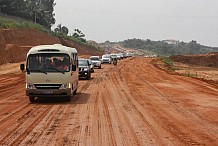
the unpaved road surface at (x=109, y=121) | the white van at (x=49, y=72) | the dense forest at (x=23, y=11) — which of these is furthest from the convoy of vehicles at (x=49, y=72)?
the dense forest at (x=23, y=11)

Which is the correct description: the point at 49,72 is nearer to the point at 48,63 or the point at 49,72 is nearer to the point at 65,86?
the point at 48,63

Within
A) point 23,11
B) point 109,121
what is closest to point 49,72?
point 109,121

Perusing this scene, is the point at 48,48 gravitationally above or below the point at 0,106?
above

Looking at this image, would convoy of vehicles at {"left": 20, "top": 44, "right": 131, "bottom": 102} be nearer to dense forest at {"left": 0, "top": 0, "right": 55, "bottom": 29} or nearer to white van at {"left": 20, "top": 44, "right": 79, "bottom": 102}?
white van at {"left": 20, "top": 44, "right": 79, "bottom": 102}

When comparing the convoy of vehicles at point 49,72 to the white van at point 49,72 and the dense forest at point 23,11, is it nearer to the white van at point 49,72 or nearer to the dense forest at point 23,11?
the white van at point 49,72

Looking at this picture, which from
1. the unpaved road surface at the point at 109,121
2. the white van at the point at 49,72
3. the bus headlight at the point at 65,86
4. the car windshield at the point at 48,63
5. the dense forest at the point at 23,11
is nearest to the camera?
the unpaved road surface at the point at 109,121

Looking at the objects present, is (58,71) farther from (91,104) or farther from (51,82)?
(91,104)

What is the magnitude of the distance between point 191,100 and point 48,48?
24.3 feet

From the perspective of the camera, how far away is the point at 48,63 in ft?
57.0

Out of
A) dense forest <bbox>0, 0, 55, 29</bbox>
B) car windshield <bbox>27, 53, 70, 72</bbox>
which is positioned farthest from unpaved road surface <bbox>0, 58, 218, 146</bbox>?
dense forest <bbox>0, 0, 55, 29</bbox>

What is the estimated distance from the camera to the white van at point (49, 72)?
16.9m

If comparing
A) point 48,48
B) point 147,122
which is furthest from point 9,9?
point 147,122

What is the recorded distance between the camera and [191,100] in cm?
1931

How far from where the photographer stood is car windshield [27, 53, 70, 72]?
1714 centimetres
